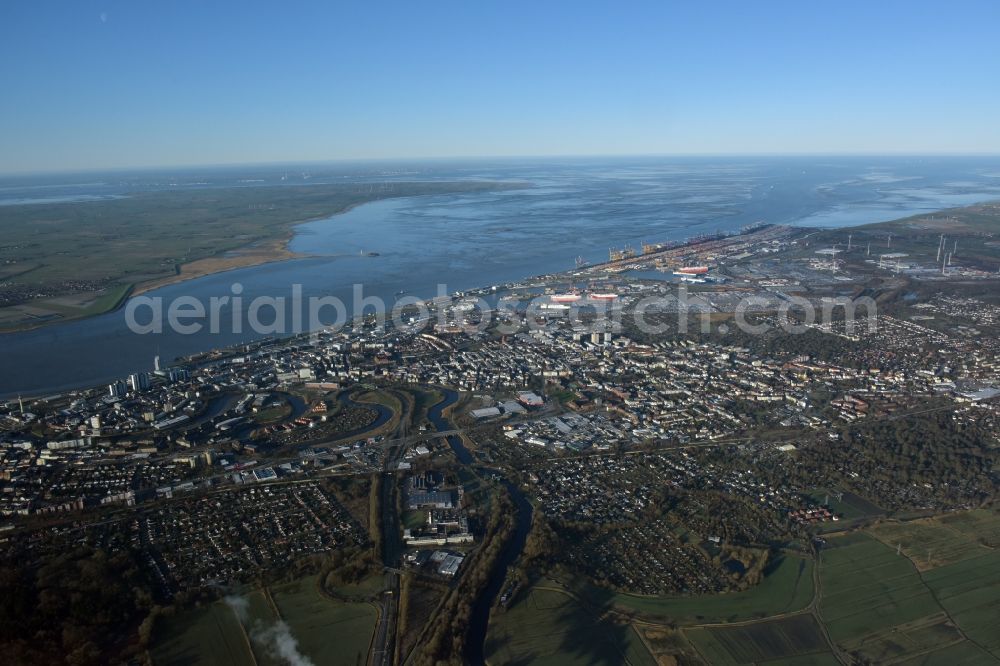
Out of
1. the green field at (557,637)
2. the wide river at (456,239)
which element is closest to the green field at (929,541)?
the green field at (557,637)

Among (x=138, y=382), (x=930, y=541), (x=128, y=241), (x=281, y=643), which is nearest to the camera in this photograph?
(x=281, y=643)

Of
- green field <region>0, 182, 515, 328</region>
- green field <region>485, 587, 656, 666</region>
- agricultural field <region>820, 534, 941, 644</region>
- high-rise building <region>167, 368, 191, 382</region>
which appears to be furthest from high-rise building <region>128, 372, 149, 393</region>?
agricultural field <region>820, 534, 941, 644</region>

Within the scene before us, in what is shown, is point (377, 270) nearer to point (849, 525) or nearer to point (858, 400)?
point (858, 400)

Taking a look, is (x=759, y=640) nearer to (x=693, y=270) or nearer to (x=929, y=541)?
(x=929, y=541)

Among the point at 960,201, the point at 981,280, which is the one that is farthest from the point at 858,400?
the point at 960,201

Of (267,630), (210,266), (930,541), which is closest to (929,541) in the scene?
(930,541)

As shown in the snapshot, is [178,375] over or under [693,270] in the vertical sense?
under

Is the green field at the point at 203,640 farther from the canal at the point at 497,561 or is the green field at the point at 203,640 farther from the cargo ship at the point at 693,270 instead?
the cargo ship at the point at 693,270

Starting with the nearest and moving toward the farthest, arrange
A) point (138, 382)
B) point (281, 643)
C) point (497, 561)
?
point (281, 643) < point (497, 561) < point (138, 382)
